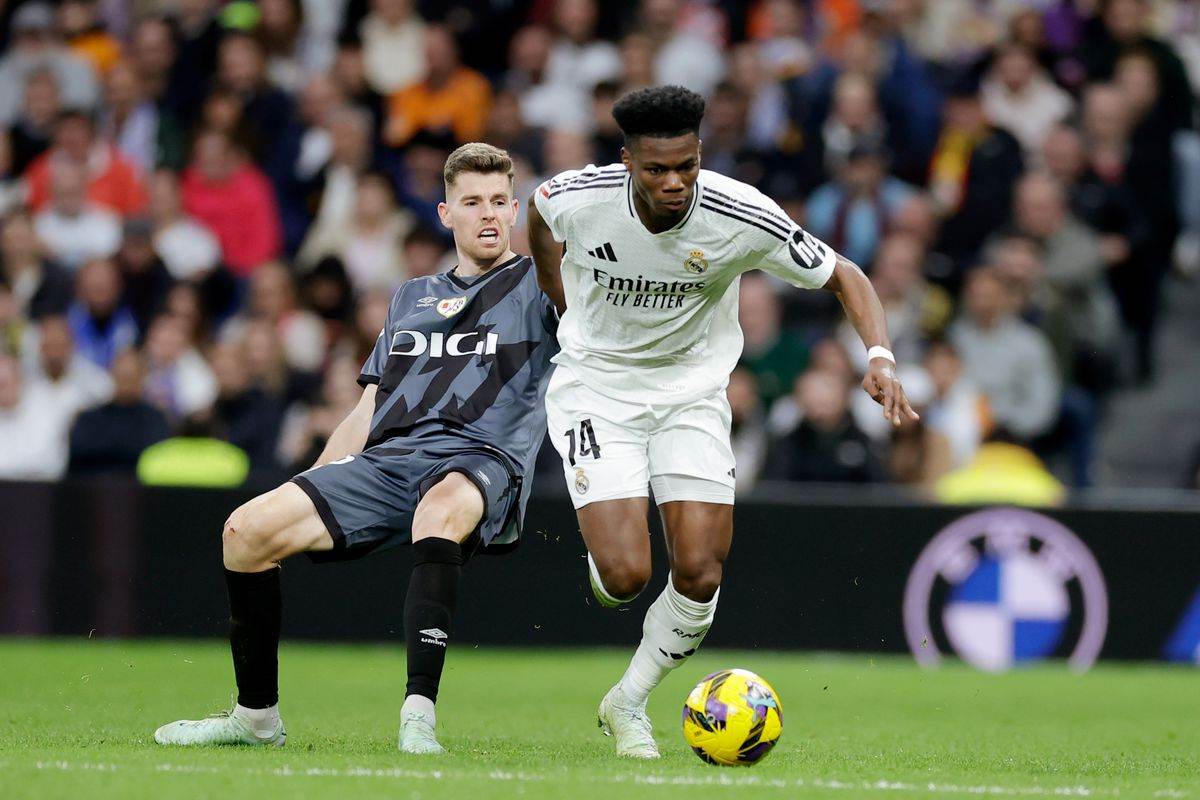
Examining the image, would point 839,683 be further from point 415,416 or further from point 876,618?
point 415,416

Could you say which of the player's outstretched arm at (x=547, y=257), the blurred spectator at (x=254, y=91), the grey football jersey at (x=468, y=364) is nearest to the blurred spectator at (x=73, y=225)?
the blurred spectator at (x=254, y=91)

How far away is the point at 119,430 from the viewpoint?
40.4 ft

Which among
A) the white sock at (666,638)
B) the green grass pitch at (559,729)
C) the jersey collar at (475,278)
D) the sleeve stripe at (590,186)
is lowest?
the green grass pitch at (559,729)

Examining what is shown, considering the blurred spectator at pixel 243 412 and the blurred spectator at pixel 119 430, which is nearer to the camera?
the blurred spectator at pixel 119 430

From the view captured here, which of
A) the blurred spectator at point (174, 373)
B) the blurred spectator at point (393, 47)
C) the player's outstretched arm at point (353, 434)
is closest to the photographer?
the player's outstretched arm at point (353, 434)

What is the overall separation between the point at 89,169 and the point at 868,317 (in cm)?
975

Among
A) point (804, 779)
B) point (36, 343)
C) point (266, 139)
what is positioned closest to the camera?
point (804, 779)

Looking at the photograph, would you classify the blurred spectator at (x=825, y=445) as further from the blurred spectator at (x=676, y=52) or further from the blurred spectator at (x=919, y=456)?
the blurred spectator at (x=676, y=52)

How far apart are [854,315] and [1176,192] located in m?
7.63

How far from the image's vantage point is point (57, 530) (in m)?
11.5

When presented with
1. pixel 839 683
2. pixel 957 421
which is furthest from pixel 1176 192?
pixel 839 683

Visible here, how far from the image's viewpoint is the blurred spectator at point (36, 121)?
15195 millimetres

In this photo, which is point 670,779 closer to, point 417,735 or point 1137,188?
point 417,735

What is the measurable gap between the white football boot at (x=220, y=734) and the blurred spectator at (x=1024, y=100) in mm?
8930
